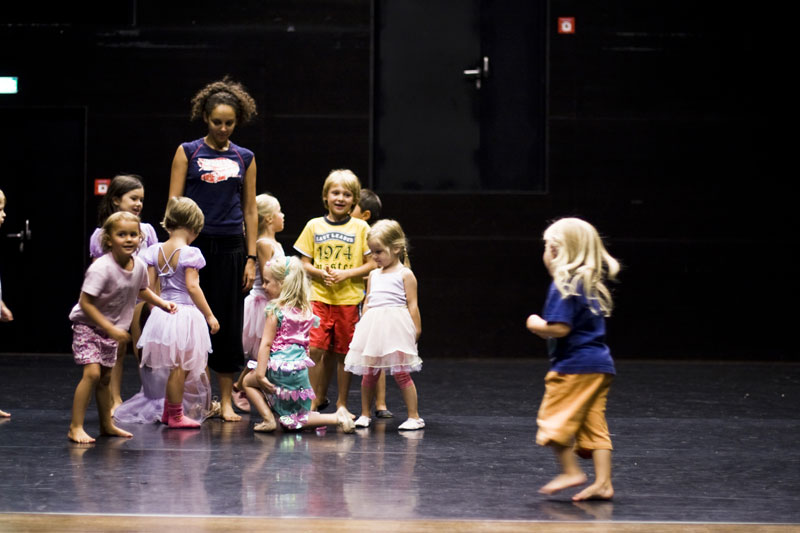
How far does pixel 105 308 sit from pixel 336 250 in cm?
143

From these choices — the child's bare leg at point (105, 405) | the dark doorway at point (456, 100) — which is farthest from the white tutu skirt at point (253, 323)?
the dark doorway at point (456, 100)

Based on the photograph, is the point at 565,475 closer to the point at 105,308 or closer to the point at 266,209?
the point at 105,308

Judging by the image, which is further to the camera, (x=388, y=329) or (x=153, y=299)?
(x=388, y=329)

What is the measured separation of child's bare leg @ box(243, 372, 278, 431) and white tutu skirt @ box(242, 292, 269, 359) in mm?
505

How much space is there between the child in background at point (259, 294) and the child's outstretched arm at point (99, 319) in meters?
1.27

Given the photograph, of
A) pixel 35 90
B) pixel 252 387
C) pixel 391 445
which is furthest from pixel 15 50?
pixel 391 445

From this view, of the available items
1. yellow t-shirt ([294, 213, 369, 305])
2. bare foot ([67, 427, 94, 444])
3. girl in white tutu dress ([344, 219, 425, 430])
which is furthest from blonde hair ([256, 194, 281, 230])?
bare foot ([67, 427, 94, 444])

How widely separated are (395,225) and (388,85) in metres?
3.68

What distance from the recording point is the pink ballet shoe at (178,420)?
4902 millimetres

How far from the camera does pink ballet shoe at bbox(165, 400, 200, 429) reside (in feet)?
16.1

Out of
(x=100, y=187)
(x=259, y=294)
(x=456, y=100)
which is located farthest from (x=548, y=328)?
(x=100, y=187)

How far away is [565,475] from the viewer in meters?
3.50

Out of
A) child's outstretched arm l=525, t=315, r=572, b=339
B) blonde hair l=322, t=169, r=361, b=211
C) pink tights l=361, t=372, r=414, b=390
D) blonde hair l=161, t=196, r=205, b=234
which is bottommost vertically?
pink tights l=361, t=372, r=414, b=390

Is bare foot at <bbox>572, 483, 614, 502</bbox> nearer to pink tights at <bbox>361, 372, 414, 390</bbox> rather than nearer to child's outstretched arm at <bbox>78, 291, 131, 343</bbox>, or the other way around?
pink tights at <bbox>361, 372, 414, 390</bbox>
